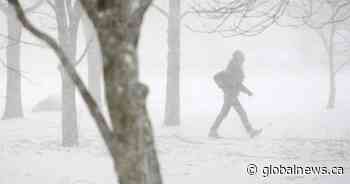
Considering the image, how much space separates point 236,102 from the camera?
10656 millimetres

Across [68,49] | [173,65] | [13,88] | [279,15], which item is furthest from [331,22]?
[13,88]

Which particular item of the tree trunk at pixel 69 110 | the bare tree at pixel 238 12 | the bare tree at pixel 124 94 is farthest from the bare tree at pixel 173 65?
the bare tree at pixel 124 94

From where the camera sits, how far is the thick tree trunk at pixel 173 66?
1245cm

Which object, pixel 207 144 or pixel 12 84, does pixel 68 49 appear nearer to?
pixel 207 144

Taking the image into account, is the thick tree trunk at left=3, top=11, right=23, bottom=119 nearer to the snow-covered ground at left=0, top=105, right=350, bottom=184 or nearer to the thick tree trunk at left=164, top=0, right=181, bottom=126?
the snow-covered ground at left=0, top=105, right=350, bottom=184

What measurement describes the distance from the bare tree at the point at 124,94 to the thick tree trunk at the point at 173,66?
9.40 meters

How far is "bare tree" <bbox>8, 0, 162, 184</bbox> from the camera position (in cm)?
288

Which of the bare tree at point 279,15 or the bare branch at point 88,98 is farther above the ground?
the bare tree at point 279,15

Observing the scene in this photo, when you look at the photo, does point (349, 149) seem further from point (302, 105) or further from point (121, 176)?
point (302, 105)

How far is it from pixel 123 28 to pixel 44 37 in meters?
0.65

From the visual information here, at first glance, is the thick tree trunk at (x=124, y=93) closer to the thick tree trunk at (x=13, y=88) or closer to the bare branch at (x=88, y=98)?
the bare branch at (x=88, y=98)

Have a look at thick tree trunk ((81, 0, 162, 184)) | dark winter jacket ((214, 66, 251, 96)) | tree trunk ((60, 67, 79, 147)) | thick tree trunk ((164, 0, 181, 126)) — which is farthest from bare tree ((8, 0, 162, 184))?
thick tree trunk ((164, 0, 181, 126))

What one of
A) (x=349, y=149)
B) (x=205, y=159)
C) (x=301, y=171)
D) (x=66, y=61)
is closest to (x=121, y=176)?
(x=66, y=61)

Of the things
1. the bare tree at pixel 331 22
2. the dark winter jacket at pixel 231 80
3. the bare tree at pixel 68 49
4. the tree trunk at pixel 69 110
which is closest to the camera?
the bare tree at pixel 331 22
